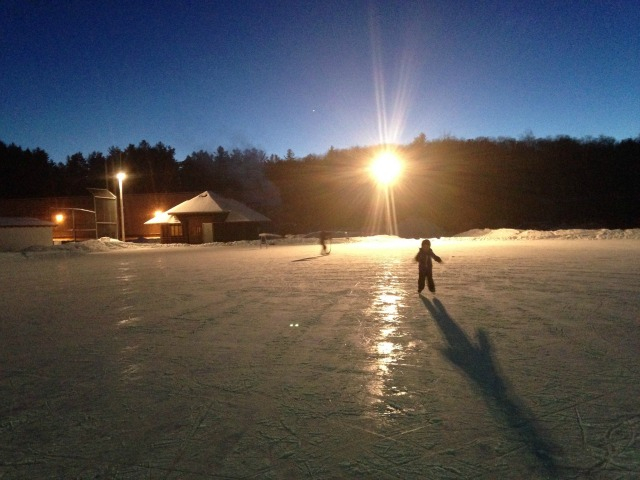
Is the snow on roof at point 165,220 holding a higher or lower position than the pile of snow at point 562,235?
higher

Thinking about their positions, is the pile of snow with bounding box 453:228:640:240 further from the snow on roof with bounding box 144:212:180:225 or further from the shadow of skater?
the shadow of skater

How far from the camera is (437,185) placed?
58562 millimetres

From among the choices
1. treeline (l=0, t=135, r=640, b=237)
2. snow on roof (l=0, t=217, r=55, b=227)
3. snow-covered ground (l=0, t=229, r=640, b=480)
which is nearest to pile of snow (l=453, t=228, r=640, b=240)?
treeline (l=0, t=135, r=640, b=237)

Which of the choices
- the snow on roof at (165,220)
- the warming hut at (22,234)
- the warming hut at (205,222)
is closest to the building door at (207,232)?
the warming hut at (205,222)

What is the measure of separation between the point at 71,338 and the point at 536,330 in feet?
20.8

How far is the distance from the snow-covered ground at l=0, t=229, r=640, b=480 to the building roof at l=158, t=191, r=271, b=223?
29.1 metres

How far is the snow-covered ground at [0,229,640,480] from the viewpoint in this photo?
2.77 m

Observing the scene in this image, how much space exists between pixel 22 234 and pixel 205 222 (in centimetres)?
1313

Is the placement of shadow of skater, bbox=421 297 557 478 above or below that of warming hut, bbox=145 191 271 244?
below

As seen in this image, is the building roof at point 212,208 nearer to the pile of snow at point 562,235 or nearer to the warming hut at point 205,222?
the warming hut at point 205,222

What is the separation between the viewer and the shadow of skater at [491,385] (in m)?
2.89

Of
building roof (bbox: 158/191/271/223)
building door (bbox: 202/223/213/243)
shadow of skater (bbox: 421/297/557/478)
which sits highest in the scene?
building roof (bbox: 158/191/271/223)

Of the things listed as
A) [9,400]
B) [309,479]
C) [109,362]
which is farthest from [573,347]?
[9,400]

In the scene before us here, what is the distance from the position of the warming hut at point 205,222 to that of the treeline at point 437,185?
10505mm
